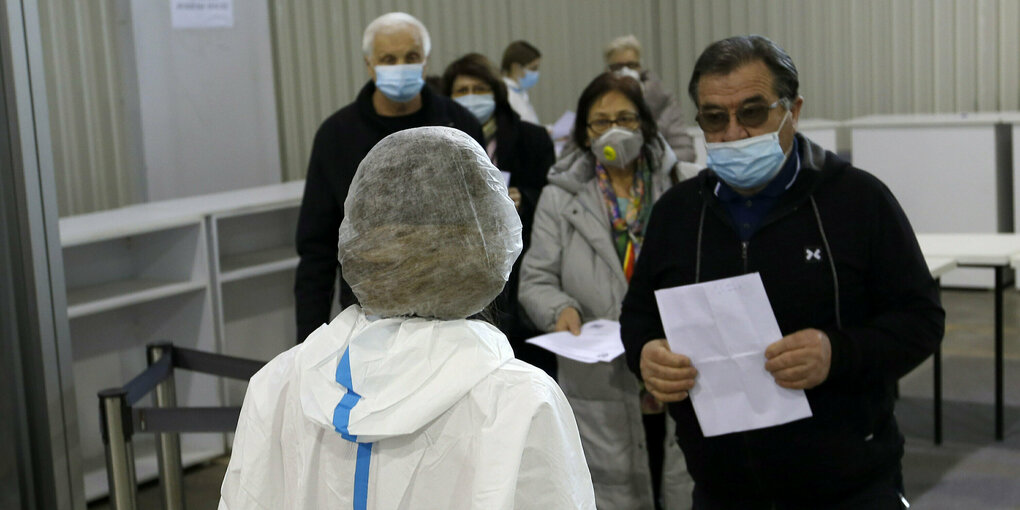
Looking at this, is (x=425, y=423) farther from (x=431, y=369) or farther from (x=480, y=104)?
(x=480, y=104)

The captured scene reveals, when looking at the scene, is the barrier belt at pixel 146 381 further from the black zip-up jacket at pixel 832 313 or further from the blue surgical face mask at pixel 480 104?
the blue surgical face mask at pixel 480 104

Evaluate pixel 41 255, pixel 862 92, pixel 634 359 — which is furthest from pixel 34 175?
pixel 862 92

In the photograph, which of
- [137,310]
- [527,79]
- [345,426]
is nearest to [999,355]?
[137,310]

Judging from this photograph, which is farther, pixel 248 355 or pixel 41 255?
pixel 248 355

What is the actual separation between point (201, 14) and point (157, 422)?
377cm

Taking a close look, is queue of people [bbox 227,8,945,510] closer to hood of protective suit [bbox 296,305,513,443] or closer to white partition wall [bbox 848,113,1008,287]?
hood of protective suit [bbox 296,305,513,443]

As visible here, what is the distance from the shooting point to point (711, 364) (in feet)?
6.52

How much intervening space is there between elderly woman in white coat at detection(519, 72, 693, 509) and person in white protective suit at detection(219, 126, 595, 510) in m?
1.65

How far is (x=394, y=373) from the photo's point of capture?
1.22 meters

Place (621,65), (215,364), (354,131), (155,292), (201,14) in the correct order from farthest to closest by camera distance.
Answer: (621,65) < (201,14) < (155,292) < (354,131) < (215,364)

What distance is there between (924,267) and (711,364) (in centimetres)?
41

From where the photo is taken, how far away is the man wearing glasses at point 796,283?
1868 millimetres

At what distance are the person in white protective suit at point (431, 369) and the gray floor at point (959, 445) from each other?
302cm

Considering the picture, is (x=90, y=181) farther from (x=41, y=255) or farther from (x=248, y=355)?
(x=41, y=255)
